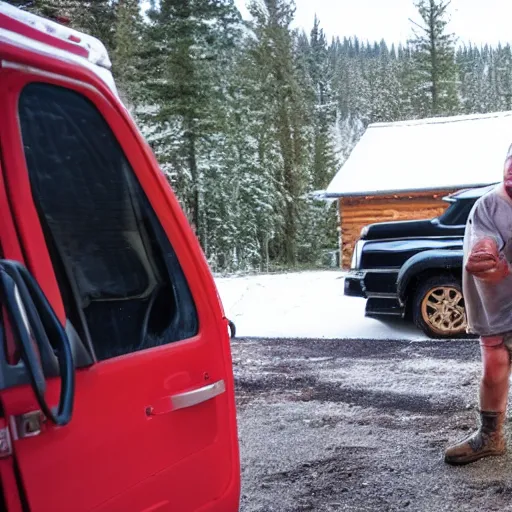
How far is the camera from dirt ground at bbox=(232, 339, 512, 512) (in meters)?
2.95

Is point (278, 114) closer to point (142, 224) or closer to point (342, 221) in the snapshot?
point (342, 221)

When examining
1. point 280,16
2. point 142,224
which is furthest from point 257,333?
point 280,16

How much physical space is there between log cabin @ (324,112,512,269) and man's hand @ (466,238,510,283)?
1259 centimetres

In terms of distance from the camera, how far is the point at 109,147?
154cm

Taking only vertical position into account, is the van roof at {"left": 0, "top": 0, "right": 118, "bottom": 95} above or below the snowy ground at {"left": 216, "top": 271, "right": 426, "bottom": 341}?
above

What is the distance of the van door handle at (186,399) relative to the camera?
1.52 meters

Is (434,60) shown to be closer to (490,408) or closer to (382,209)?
(382,209)

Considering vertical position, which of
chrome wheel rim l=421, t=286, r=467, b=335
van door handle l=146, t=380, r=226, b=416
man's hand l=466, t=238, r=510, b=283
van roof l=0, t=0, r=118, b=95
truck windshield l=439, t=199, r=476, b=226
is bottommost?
chrome wheel rim l=421, t=286, r=467, b=335

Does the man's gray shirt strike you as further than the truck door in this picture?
Yes

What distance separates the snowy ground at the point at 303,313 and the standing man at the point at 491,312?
376 centimetres

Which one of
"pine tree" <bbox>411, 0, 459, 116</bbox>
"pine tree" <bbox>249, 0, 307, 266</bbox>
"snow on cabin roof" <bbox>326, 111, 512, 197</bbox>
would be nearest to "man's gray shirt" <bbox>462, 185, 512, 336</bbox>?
"snow on cabin roof" <bbox>326, 111, 512, 197</bbox>

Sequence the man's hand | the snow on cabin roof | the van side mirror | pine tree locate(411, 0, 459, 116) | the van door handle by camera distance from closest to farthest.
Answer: the van side mirror → the van door handle → the man's hand → the snow on cabin roof → pine tree locate(411, 0, 459, 116)

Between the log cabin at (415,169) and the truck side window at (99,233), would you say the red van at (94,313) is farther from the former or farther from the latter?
the log cabin at (415,169)

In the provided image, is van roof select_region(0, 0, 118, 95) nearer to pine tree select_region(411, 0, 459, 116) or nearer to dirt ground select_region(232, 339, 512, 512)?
dirt ground select_region(232, 339, 512, 512)
